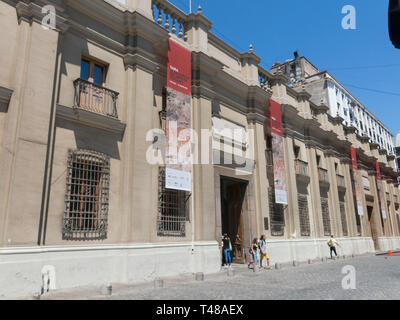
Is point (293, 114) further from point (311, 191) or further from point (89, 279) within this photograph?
point (89, 279)

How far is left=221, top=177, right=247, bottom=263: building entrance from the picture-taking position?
635 inches

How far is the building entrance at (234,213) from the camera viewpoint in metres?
16.1

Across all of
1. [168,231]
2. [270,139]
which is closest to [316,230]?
[270,139]

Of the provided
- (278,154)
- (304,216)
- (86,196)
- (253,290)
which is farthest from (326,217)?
(86,196)

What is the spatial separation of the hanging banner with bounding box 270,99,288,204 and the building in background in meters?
15.9

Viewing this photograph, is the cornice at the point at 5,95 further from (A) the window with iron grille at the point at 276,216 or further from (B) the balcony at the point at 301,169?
(B) the balcony at the point at 301,169

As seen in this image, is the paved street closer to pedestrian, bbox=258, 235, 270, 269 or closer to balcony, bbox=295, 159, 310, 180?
pedestrian, bbox=258, 235, 270, 269

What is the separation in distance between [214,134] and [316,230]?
1041cm

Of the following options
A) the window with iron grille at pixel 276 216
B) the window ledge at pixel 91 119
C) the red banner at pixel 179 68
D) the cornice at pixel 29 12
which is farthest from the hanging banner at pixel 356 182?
the cornice at pixel 29 12

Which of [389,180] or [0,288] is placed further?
[389,180]

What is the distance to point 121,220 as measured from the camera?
10539 millimetres

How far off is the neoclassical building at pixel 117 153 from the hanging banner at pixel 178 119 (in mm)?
507

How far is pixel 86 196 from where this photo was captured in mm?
9789
